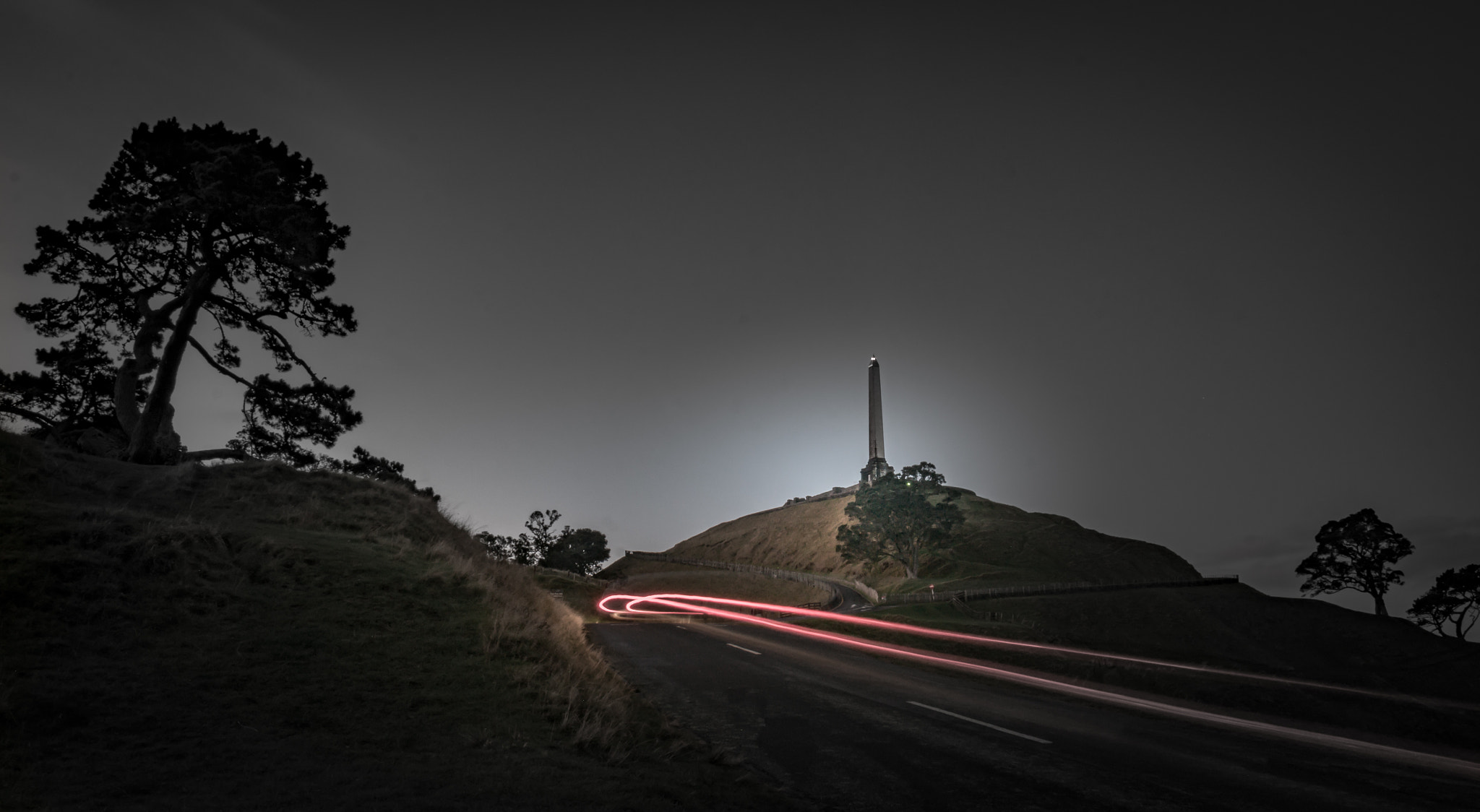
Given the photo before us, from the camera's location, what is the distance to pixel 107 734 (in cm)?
619

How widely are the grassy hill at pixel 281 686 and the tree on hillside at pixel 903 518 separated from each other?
62038 mm

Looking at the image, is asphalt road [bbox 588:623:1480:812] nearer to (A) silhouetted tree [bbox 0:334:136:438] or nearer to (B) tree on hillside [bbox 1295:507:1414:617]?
(A) silhouetted tree [bbox 0:334:136:438]

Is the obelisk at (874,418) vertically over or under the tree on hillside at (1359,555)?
over

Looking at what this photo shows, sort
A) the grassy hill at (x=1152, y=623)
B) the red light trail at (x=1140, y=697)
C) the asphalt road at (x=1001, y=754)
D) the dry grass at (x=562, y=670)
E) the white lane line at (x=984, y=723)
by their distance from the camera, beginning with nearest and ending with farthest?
the asphalt road at (x=1001, y=754) < the dry grass at (x=562, y=670) < the red light trail at (x=1140, y=697) < the white lane line at (x=984, y=723) < the grassy hill at (x=1152, y=623)

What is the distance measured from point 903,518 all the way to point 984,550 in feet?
86.3

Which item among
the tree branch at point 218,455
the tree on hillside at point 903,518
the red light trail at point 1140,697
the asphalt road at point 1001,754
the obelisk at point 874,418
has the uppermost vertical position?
the obelisk at point 874,418

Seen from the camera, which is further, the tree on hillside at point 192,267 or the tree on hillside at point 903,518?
the tree on hillside at point 903,518

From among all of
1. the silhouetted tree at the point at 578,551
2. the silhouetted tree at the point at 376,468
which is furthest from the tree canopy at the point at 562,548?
the silhouetted tree at the point at 376,468

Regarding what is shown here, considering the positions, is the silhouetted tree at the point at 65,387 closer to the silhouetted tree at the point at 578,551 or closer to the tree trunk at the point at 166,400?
the tree trunk at the point at 166,400

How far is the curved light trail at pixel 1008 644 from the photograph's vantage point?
16344 millimetres

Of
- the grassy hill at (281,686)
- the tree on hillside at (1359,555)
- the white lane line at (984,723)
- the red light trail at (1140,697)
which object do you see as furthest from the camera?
the tree on hillside at (1359,555)

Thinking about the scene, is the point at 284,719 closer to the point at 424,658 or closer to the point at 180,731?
the point at 180,731

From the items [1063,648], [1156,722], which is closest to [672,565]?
[1063,648]

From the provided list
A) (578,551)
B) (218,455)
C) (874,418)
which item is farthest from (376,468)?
(874,418)
